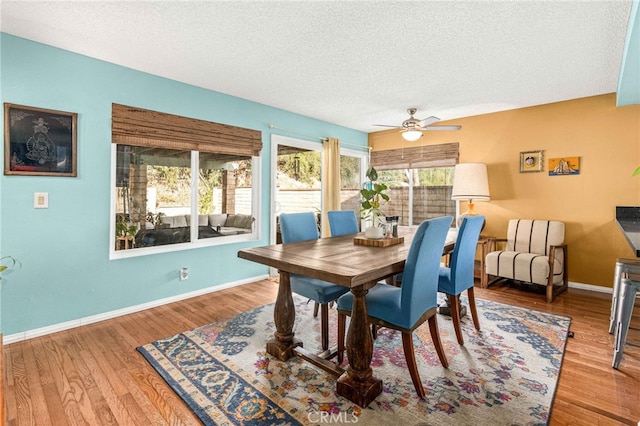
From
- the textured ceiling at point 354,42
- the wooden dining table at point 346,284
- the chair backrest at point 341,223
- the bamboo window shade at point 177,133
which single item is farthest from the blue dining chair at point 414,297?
the bamboo window shade at point 177,133

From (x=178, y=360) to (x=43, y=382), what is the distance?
2.54ft

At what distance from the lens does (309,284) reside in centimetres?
240

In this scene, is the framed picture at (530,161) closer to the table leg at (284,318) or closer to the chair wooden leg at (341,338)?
the chair wooden leg at (341,338)

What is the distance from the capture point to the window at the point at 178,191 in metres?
3.16

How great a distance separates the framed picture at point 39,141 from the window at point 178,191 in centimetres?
36

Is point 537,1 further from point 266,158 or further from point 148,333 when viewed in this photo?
point 148,333

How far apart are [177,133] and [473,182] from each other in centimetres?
376

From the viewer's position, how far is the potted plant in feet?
8.30

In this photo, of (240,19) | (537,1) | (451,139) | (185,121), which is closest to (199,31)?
(240,19)

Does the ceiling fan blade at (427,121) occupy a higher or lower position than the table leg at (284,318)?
higher

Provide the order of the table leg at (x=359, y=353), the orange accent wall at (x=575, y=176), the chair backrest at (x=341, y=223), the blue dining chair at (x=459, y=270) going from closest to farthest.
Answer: the table leg at (x=359, y=353), the blue dining chair at (x=459, y=270), the chair backrest at (x=341, y=223), the orange accent wall at (x=575, y=176)

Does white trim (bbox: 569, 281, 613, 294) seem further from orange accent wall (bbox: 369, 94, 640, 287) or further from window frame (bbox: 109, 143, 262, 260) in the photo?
window frame (bbox: 109, 143, 262, 260)

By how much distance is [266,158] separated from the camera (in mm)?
4383

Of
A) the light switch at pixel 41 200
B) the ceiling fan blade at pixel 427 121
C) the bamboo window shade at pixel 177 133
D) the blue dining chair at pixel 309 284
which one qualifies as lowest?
the blue dining chair at pixel 309 284
